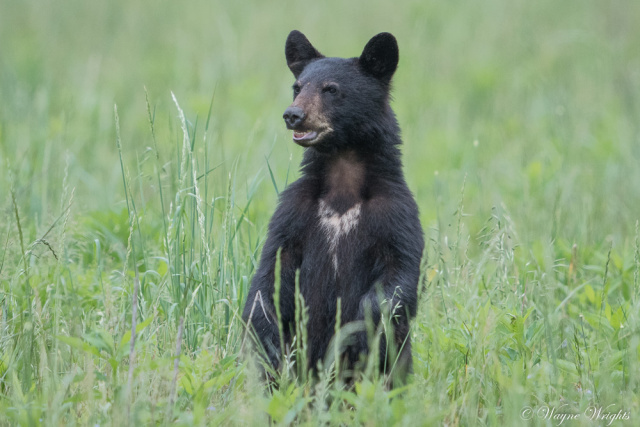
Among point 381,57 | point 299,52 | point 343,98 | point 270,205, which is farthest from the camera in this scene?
point 270,205

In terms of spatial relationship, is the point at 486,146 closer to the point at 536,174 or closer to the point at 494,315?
the point at 536,174

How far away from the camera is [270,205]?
6.88 metres

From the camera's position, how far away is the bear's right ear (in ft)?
14.7

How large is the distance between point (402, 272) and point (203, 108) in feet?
15.6

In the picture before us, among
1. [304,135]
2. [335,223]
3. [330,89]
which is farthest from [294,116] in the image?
[335,223]

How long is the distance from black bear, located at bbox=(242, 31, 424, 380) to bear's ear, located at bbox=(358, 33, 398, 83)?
0.18 meters

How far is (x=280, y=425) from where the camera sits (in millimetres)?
2822

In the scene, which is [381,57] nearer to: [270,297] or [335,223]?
[335,223]

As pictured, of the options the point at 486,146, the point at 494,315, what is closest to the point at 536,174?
the point at 486,146

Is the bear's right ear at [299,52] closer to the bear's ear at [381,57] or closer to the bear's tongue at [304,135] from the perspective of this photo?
the bear's ear at [381,57]

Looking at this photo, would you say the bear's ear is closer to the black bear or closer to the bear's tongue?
the black bear

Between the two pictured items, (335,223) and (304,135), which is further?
(304,135)

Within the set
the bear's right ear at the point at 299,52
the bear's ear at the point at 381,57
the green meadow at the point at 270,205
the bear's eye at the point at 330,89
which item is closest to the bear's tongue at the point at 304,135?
the bear's eye at the point at 330,89

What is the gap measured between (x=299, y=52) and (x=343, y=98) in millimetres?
592
